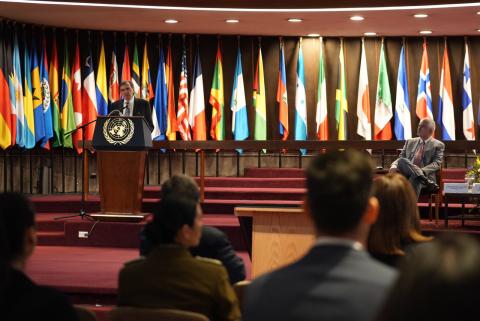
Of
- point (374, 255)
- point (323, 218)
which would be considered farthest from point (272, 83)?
point (323, 218)

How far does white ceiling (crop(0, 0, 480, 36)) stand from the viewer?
10164mm

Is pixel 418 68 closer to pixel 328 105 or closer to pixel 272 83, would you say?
pixel 328 105

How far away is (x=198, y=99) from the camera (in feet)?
41.0

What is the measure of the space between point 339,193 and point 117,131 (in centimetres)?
650

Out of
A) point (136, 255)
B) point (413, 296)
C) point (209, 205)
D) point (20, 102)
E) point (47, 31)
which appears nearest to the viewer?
point (413, 296)

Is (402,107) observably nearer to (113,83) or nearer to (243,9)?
(243,9)

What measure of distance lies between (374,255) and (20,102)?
857 cm

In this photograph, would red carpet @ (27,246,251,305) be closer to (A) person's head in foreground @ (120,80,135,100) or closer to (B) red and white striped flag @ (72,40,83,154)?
(A) person's head in foreground @ (120,80,135,100)

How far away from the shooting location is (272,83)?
1302 centimetres

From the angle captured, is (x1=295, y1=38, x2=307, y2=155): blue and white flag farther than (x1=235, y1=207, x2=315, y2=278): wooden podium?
Yes

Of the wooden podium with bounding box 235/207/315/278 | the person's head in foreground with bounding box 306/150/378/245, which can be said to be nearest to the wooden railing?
the wooden podium with bounding box 235/207/315/278

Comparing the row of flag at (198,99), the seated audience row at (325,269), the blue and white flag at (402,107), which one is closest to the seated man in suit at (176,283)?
the seated audience row at (325,269)

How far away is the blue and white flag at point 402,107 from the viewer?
12.5 meters

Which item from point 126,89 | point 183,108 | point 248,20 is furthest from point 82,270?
point 183,108
